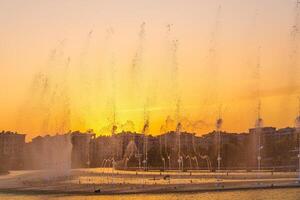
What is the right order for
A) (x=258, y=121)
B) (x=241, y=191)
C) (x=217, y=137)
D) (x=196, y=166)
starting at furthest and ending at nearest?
(x=217, y=137), (x=196, y=166), (x=258, y=121), (x=241, y=191)

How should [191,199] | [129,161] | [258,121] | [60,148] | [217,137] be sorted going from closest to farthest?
[191,199] < [258,121] < [60,148] < [129,161] < [217,137]

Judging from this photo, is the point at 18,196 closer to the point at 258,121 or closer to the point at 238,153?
the point at 258,121

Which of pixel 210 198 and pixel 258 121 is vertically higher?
pixel 258 121

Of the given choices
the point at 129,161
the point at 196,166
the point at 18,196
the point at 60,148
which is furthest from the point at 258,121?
the point at 129,161

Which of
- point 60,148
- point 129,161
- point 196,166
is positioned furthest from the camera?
point 129,161

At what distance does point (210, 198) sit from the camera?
41969 millimetres

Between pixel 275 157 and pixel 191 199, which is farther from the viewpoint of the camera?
pixel 275 157

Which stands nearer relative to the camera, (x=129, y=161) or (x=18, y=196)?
(x=18, y=196)

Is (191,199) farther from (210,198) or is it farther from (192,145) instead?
(192,145)

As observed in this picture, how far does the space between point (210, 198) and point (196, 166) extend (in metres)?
111

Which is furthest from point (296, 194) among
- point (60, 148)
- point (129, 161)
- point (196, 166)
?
point (129, 161)

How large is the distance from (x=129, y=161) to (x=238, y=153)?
1307 inches

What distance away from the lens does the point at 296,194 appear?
4453 centimetres

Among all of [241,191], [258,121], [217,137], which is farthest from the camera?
[217,137]
